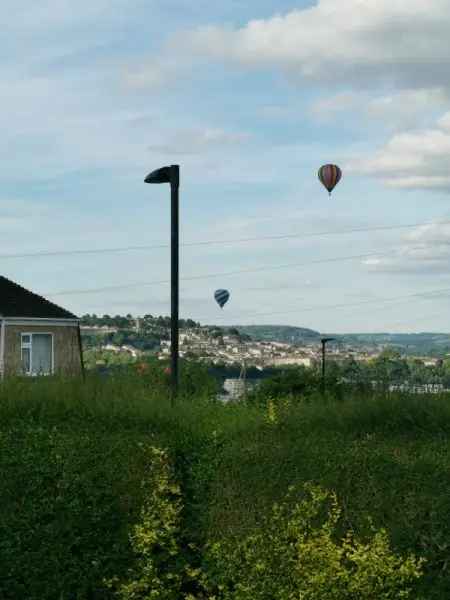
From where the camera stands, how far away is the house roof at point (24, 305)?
142 feet

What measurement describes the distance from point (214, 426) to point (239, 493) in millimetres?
2319

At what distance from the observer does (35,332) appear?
143 feet

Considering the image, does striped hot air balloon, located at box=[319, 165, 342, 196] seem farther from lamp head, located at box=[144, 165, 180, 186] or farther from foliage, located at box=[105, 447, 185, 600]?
foliage, located at box=[105, 447, 185, 600]

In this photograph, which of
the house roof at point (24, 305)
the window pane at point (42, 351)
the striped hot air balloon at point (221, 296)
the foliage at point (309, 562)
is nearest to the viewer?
the foliage at point (309, 562)

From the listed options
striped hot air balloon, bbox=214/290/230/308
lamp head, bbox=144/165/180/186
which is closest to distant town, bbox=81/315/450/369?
striped hot air balloon, bbox=214/290/230/308

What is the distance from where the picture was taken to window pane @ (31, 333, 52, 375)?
4388 centimetres

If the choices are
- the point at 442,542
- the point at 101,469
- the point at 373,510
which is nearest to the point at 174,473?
the point at 101,469

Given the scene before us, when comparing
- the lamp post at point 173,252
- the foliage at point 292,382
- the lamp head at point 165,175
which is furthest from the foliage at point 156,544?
the foliage at point 292,382

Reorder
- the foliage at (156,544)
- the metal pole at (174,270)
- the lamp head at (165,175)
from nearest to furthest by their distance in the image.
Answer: the foliage at (156,544)
the metal pole at (174,270)
the lamp head at (165,175)

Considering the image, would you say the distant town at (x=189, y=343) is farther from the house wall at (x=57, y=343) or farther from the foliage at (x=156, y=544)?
the foliage at (x=156, y=544)

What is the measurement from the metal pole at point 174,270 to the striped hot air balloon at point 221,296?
1623 inches

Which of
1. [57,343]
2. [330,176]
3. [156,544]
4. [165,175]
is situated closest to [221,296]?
[57,343]

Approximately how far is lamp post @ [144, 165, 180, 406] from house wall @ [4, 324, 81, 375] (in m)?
24.0

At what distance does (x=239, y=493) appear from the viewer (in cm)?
1245
